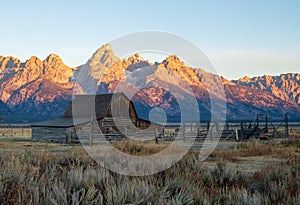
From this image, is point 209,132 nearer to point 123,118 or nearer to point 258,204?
point 123,118

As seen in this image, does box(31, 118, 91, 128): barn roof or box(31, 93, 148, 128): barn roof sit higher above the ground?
box(31, 93, 148, 128): barn roof

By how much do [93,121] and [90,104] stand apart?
603 centimetres

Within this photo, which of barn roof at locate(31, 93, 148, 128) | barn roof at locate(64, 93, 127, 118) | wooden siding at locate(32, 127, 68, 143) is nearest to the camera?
wooden siding at locate(32, 127, 68, 143)

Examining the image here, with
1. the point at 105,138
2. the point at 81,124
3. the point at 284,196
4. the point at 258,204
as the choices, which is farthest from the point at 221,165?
the point at 81,124

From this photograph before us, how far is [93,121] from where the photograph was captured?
131 ft

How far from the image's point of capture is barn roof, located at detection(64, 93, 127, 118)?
142 ft

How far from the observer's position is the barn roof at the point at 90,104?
43.3m

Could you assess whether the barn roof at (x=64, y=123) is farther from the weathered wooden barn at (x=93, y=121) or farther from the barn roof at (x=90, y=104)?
the barn roof at (x=90, y=104)

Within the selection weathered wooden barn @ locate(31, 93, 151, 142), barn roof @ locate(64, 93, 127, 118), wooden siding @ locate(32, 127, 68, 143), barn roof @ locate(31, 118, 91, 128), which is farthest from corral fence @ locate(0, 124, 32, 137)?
barn roof @ locate(31, 118, 91, 128)

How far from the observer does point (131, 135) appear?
135 feet

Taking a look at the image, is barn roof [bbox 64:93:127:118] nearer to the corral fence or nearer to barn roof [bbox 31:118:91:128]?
barn roof [bbox 31:118:91:128]

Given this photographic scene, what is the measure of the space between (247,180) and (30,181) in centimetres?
588

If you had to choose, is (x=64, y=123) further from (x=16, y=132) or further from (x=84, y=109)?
(x=16, y=132)

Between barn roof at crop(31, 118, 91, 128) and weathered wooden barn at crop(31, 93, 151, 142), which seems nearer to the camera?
weathered wooden barn at crop(31, 93, 151, 142)
